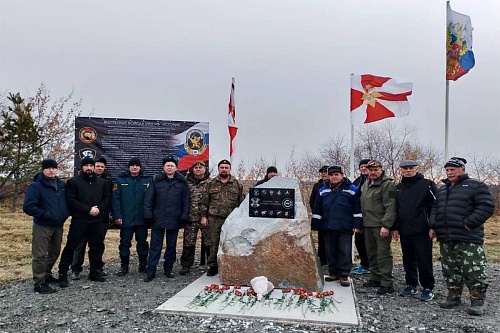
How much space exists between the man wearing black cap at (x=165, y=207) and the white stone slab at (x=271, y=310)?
1152 mm

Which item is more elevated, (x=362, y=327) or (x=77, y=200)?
(x=77, y=200)

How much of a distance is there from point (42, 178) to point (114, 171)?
3079 mm

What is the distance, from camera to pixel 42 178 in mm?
5461

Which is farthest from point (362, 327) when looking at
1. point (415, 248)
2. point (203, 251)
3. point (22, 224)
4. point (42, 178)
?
point (22, 224)

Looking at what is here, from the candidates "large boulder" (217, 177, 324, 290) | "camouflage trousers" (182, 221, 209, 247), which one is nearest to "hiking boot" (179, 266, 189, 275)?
"camouflage trousers" (182, 221, 209, 247)

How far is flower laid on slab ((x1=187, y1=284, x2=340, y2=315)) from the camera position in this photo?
15.4ft

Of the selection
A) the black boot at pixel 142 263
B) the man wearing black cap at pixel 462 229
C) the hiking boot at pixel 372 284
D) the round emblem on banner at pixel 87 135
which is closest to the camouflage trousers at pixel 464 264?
the man wearing black cap at pixel 462 229

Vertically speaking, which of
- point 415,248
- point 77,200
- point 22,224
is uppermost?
point 77,200

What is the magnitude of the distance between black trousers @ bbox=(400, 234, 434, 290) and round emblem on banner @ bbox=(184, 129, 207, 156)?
16.6 ft

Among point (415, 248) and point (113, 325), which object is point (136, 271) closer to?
point (113, 325)

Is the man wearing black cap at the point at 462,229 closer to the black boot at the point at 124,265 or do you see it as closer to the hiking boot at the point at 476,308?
the hiking boot at the point at 476,308

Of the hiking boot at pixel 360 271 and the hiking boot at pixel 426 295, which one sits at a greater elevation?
the hiking boot at pixel 426 295

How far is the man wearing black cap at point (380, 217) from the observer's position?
5.40 meters

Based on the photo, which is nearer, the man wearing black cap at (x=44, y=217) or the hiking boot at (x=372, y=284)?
the man wearing black cap at (x=44, y=217)
